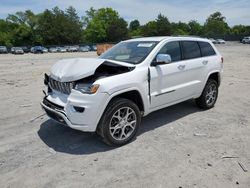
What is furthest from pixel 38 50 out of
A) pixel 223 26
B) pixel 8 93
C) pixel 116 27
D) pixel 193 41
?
pixel 223 26

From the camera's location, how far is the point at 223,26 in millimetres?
102438

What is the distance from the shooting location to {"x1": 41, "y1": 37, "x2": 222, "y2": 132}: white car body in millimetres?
3640

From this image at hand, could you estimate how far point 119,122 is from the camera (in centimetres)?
→ 400

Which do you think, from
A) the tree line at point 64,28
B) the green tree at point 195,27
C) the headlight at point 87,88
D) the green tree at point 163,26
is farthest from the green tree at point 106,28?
the headlight at point 87,88

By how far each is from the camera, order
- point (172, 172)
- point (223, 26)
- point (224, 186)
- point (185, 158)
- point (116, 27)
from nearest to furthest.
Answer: point (224, 186) < point (172, 172) < point (185, 158) < point (116, 27) < point (223, 26)

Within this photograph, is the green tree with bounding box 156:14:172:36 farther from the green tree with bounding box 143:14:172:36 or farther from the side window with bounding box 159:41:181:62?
the side window with bounding box 159:41:181:62

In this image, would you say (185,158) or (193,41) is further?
(193,41)

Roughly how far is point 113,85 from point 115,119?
1.99ft

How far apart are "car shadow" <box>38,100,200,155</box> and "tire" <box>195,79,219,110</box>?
0.94ft

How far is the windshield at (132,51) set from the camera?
14.6 ft

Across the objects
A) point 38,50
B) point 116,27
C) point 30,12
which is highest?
point 30,12

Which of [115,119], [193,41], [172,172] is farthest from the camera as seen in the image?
[193,41]

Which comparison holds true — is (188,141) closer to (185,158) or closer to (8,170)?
(185,158)

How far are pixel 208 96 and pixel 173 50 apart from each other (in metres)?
1.70
